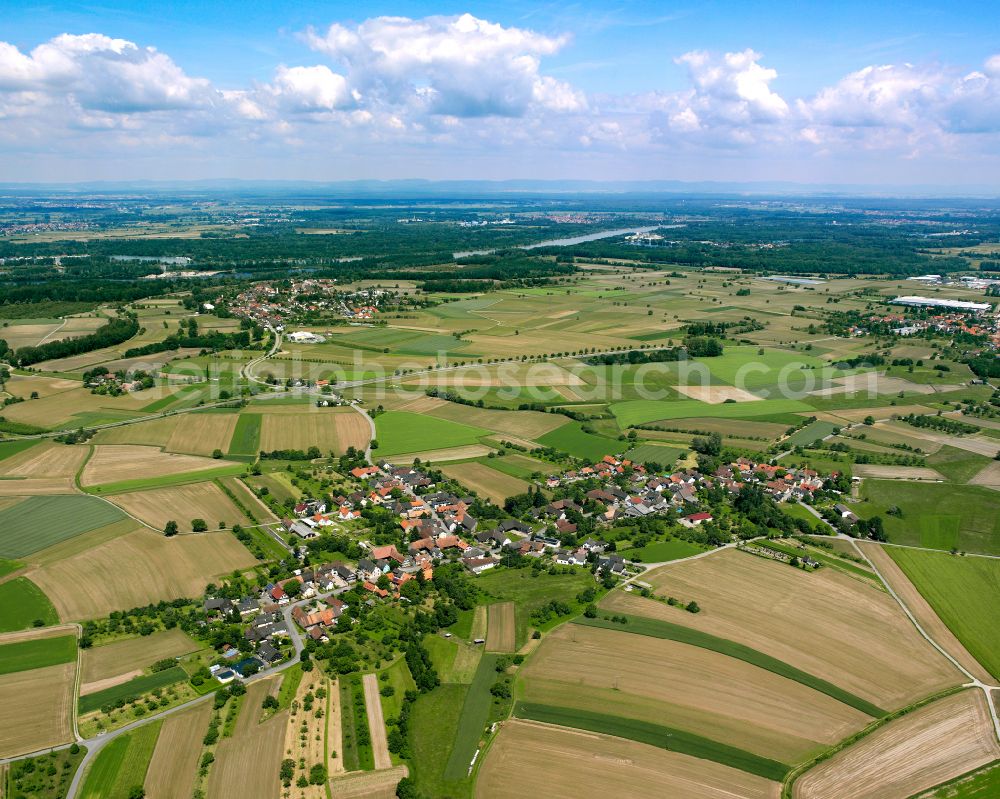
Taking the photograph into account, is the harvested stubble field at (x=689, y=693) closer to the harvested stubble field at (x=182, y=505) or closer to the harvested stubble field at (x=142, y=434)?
the harvested stubble field at (x=182, y=505)

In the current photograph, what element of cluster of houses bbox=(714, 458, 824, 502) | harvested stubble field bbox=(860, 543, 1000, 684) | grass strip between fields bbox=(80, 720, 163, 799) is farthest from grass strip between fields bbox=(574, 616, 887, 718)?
grass strip between fields bbox=(80, 720, 163, 799)

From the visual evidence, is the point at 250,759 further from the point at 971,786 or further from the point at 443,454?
the point at 443,454

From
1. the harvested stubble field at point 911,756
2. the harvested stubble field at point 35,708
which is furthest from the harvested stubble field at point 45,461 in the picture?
the harvested stubble field at point 911,756

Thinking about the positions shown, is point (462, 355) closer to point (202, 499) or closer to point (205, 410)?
Answer: point (205, 410)

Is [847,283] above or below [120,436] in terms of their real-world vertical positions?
above

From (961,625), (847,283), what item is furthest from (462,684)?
(847,283)

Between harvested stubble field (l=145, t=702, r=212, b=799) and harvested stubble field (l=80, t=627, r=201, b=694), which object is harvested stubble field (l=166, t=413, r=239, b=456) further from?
harvested stubble field (l=145, t=702, r=212, b=799)

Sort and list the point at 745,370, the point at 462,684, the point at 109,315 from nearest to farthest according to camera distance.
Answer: the point at 462,684 < the point at 745,370 < the point at 109,315
